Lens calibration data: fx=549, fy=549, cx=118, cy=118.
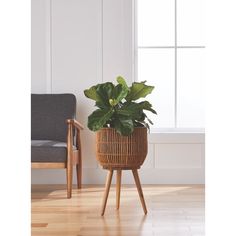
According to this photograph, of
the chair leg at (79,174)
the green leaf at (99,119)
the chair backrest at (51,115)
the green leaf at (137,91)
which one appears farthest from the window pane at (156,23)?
the green leaf at (99,119)

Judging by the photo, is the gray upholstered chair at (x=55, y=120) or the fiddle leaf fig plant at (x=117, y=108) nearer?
the fiddle leaf fig plant at (x=117, y=108)

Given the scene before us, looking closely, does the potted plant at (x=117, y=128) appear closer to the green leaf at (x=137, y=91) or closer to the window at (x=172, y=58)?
the green leaf at (x=137, y=91)

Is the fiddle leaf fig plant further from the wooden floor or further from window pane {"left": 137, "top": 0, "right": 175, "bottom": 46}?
window pane {"left": 137, "top": 0, "right": 175, "bottom": 46}

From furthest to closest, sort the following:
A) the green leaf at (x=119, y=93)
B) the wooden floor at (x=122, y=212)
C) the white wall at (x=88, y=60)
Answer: the white wall at (x=88, y=60) → the green leaf at (x=119, y=93) → the wooden floor at (x=122, y=212)

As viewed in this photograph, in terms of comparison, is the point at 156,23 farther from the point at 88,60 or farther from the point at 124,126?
the point at 124,126

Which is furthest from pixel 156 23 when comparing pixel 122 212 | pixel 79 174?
pixel 122 212

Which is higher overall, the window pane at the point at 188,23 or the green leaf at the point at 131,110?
the window pane at the point at 188,23

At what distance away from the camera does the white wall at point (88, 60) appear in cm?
557

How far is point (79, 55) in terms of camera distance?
5605mm

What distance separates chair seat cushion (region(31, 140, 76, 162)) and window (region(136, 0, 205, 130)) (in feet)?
4.33

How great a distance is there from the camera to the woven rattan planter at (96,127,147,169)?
12.5 feet

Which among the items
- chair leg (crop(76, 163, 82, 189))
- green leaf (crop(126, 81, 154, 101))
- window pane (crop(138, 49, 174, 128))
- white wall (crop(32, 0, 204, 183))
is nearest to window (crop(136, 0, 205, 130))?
window pane (crop(138, 49, 174, 128))

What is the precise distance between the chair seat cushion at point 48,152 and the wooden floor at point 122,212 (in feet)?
1.10

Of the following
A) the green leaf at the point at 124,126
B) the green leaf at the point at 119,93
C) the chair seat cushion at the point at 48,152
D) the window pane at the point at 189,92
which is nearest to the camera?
the green leaf at the point at 124,126
